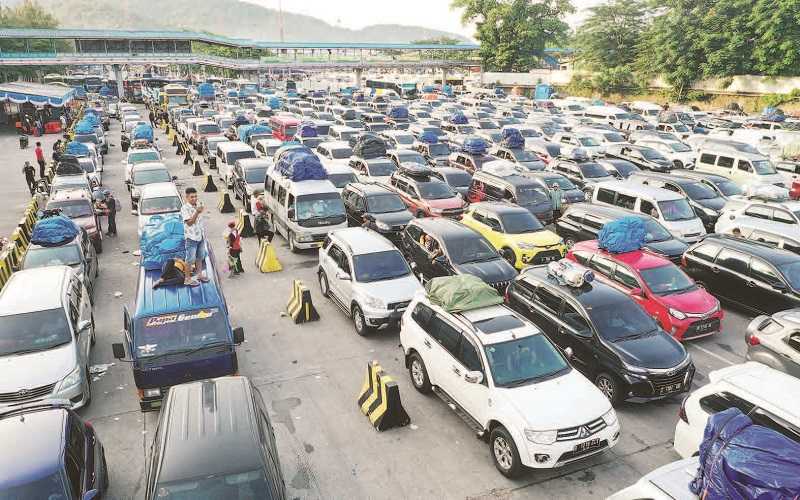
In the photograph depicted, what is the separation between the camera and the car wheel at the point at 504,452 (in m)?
7.12

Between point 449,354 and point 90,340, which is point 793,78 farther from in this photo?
point 90,340

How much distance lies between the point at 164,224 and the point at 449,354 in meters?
6.80

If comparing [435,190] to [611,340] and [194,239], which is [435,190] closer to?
[194,239]

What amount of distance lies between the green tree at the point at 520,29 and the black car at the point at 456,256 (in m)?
72.9

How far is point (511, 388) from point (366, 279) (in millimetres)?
4860

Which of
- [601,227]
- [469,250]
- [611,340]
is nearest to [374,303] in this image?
[469,250]

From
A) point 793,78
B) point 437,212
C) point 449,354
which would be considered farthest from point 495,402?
point 793,78

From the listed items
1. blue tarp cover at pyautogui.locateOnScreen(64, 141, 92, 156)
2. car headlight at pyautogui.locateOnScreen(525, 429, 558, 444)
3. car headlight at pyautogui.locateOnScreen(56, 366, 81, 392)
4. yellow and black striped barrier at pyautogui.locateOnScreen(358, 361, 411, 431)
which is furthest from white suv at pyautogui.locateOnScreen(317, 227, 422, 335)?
blue tarp cover at pyautogui.locateOnScreen(64, 141, 92, 156)

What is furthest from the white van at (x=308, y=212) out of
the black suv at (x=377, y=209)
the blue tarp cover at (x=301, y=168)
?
the black suv at (x=377, y=209)

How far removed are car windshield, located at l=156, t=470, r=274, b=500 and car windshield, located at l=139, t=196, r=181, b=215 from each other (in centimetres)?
1266

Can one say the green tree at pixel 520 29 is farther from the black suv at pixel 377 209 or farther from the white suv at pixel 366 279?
the white suv at pixel 366 279

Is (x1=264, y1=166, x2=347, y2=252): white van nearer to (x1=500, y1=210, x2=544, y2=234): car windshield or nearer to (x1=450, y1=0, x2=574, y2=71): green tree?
(x1=500, y1=210, x2=544, y2=234): car windshield

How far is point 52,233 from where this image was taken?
12875 millimetres

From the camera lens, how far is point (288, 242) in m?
17.0
